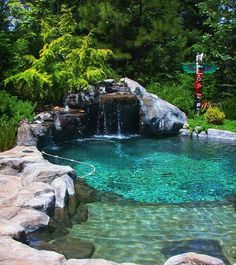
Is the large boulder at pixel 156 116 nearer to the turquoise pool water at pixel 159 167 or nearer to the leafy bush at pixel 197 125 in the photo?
the leafy bush at pixel 197 125

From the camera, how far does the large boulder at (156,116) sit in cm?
1427

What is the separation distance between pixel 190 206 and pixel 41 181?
99.9 inches

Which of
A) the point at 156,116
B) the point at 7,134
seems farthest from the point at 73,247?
the point at 156,116

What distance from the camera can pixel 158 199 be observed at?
24.8 feet

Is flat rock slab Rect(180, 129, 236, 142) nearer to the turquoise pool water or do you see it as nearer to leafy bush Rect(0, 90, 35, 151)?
the turquoise pool water

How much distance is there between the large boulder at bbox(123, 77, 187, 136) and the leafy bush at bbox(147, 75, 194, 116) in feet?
3.35

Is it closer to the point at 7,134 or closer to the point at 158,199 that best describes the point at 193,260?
the point at 158,199

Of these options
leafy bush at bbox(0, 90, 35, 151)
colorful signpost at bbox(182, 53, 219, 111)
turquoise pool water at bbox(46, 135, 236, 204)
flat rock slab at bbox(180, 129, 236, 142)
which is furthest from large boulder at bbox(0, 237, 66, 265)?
colorful signpost at bbox(182, 53, 219, 111)

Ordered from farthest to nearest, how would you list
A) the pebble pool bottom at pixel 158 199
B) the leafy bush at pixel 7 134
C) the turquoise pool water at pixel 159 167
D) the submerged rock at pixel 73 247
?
the leafy bush at pixel 7 134
the turquoise pool water at pixel 159 167
the pebble pool bottom at pixel 158 199
the submerged rock at pixel 73 247

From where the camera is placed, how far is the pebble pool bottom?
5.55 meters

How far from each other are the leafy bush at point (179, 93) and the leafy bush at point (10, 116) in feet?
19.0

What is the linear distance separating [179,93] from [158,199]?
9231 mm

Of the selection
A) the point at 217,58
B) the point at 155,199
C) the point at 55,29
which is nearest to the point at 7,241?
the point at 155,199

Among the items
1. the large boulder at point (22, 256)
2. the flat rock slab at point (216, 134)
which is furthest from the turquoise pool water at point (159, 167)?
the large boulder at point (22, 256)
